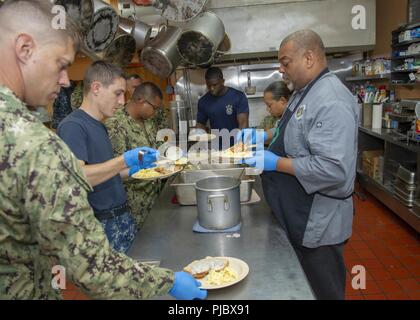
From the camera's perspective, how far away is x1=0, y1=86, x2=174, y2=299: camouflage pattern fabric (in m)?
0.76

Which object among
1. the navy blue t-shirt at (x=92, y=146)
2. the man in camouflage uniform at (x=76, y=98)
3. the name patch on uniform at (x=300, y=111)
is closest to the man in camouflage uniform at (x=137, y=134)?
the navy blue t-shirt at (x=92, y=146)

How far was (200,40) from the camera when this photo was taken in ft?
10.3

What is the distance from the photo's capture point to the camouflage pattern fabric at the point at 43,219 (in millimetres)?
760

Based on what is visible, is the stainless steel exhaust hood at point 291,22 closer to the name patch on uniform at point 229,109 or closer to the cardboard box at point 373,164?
the name patch on uniform at point 229,109

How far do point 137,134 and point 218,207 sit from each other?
1.25 m

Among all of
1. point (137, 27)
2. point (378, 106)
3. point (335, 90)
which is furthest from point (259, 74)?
point (335, 90)

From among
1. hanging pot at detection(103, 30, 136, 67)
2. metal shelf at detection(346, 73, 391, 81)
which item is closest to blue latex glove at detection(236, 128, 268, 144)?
hanging pot at detection(103, 30, 136, 67)

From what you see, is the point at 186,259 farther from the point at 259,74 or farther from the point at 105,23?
the point at 259,74

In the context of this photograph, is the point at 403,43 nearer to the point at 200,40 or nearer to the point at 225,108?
the point at 225,108

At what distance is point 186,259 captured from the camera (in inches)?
57.6

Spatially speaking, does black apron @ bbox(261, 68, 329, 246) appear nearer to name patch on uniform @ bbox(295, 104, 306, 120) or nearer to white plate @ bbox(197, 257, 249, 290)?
name patch on uniform @ bbox(295, 104, 306, 120)

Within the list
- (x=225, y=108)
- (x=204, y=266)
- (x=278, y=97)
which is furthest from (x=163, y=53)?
(x=204, y=266)

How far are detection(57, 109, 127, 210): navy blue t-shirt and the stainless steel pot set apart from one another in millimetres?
572
